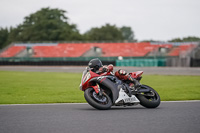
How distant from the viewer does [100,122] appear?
6266mm

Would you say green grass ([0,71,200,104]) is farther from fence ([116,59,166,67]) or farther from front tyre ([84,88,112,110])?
fence ([116,59,166,67])

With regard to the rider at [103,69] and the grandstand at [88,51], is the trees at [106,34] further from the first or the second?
the rider at [103,69]

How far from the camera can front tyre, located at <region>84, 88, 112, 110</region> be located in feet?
26.1

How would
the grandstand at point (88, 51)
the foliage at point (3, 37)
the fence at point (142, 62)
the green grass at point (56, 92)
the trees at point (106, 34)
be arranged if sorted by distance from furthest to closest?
1. the foliage at point (3, 37)
2. the trees at point (106, 34)
3. the grandstand at point (88, 51)
4. the fence at point (142, 62)
5. the green grass at point (56, 92)

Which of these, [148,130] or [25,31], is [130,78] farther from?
[25,31]

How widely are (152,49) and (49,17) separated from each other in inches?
1902

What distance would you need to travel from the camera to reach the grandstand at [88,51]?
52816 mm

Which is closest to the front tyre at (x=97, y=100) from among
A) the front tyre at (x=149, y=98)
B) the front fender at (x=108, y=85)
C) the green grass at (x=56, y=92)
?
the front fender at (x=108, y=85)

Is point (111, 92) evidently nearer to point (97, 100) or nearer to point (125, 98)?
point (125, 98)

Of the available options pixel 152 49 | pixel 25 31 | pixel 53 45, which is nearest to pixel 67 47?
pixel 53 45

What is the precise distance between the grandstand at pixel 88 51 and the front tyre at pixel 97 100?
4197 centimetres

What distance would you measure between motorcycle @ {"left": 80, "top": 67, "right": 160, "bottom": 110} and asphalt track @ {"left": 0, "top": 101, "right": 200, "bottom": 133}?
36 centimetres

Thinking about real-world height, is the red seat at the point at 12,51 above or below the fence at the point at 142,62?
above

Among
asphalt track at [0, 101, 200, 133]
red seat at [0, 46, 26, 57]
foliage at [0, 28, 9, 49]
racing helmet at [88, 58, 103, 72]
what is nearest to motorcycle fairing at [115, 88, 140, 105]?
asphalt track at [0, 101, 200, 133]
